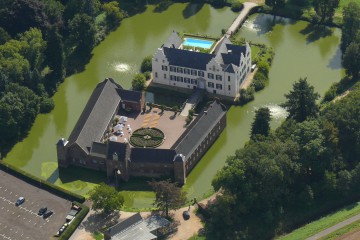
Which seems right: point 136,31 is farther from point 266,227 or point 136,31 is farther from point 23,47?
point 266,227

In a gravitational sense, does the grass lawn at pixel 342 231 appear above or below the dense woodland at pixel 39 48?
below

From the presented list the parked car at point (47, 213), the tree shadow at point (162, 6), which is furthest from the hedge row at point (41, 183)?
the tree shadow at point (162, 6)

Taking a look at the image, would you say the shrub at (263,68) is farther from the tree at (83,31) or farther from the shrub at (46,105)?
the shrub at (46,105)

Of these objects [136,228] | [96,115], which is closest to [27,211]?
[136,228]

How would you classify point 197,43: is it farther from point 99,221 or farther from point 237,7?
point 99,221

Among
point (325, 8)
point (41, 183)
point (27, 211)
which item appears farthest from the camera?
point (325, 8)

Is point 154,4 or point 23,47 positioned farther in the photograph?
point 154,4

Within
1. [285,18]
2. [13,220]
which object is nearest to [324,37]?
[285,18]
